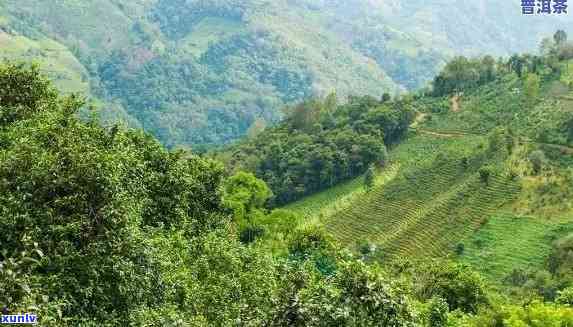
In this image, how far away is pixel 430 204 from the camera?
56.2m

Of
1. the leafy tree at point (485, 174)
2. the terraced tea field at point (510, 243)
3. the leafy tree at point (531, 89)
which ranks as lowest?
the terraced tea field at point (510, 243)

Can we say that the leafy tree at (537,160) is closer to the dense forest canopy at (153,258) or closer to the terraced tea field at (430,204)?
the terraced tea field at (430,204)

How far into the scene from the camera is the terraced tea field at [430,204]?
2008 inches

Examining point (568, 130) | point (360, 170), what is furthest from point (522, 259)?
point (360, 170)

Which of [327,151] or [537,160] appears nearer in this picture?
[537,160]

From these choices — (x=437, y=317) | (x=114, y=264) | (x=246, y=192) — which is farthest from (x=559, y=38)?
(x=114, y=264)

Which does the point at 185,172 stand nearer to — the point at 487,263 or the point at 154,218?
the point at 154,218

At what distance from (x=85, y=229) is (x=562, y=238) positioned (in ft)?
121

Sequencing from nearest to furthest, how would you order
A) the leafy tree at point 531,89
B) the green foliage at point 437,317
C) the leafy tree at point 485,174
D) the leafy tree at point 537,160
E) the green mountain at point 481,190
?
1. the green foliage at point 437,317
2. the green mountain at point 481,190
3. the leafy tree at point 485,174
4. the leafy tree at point 537,160
5. the leafy tree at point 531,89

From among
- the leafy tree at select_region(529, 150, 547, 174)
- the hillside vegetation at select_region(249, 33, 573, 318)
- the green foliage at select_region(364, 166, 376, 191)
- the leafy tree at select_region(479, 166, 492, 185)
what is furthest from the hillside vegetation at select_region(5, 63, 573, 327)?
the green foliage at select_region(364, 166, 376, 191)

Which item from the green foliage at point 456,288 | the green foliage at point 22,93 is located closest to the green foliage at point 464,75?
the green foliage at point 456,288

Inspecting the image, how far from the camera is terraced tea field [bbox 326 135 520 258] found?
167 ft

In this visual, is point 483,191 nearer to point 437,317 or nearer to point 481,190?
point 481,190

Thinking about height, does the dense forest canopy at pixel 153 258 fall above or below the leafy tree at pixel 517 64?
below
